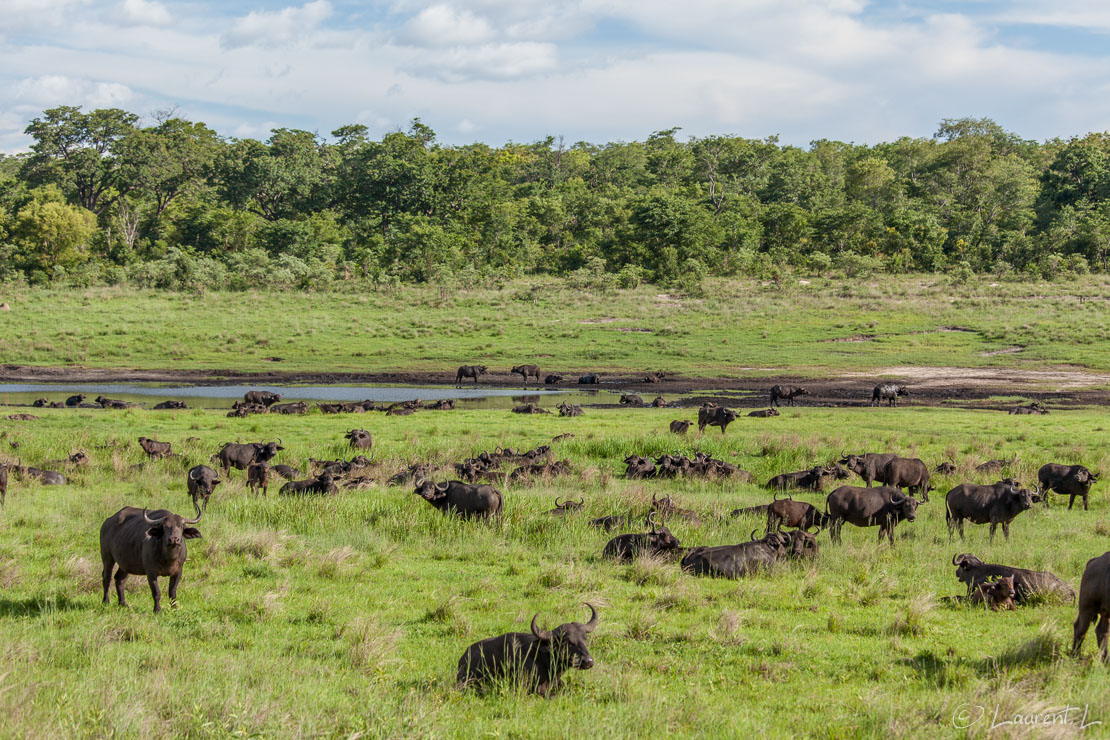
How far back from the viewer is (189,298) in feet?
200

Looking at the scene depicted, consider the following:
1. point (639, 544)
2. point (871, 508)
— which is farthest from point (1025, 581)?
point (639, 544)

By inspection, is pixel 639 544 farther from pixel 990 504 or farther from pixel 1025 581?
pixel 990 504

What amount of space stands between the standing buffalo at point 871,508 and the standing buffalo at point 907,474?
3.13m

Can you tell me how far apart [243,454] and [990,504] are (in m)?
14.2

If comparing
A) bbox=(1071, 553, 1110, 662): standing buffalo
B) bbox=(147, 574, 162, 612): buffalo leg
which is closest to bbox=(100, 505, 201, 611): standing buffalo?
bbox=(147, 574, 162, 612): buffalo leg

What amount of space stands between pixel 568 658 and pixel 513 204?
82.9 metres

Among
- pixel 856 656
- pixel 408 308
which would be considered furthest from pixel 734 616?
pixel 408 308

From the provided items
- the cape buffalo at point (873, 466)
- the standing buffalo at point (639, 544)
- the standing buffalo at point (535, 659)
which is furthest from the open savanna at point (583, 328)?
the standing buffalo at point (535, 659)

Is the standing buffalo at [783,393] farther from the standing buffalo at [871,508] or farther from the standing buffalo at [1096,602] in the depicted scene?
the standing buffalo at [1096,602]

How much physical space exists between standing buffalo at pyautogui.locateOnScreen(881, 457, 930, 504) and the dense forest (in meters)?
47.9

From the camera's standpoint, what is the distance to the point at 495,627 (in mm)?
9117

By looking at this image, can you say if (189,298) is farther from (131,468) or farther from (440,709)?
(440,709)

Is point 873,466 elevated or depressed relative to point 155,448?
elevated

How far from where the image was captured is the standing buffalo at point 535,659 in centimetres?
736
